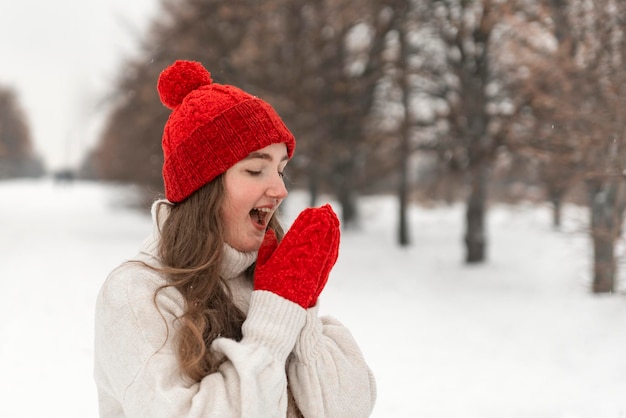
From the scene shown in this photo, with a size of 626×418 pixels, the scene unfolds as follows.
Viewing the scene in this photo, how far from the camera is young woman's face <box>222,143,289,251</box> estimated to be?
1.77 meters

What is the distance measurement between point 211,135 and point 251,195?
207 millimetres

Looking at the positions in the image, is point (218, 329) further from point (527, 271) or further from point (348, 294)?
point (527, 271)

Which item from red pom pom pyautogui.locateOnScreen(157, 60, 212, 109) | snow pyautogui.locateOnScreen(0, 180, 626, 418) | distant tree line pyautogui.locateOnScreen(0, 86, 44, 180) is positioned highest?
distant tree line pyautogui.locateOnScreen(0, 86, 44, 180)

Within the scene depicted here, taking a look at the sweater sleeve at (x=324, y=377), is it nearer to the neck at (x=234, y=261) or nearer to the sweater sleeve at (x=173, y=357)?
the sweater sleeve at (x=173, y=357)

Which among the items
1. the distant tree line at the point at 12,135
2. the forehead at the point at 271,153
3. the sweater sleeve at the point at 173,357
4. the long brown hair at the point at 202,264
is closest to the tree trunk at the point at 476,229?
the forehead at the point at 271,153

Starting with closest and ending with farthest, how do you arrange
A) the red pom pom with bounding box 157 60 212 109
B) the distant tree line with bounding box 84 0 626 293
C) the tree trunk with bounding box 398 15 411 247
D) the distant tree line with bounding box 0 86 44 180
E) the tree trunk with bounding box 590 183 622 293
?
the red pom pom with bounding box 157 60 212 109 → the tree trunk with bounding box 590 183 622 293 → the distant tree line with bounding box 84 0 626 293 → the tree trunk with bounding box 398 15 411 247 → the distant tree line with bounding box 0 86 44 180

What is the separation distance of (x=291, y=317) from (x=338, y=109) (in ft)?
32.8

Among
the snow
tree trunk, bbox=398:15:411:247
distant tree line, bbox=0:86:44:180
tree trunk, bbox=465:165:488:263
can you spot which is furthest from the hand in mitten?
distant tree line, bbox=0:86:44:180

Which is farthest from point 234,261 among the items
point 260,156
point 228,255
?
point 260,156

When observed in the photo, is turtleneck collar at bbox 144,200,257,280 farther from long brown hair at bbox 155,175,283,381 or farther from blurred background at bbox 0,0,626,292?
blurred background at bbox 0,0,626,292

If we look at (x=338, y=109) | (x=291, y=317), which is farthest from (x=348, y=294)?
(x=291, y=317)

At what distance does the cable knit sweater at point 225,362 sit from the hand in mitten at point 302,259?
0.14ft

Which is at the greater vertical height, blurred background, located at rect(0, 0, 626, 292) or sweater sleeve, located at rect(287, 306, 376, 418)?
blurred background, located at rect(0, 0, 626, 292)

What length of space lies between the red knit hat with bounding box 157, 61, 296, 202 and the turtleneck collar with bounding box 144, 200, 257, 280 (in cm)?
9
